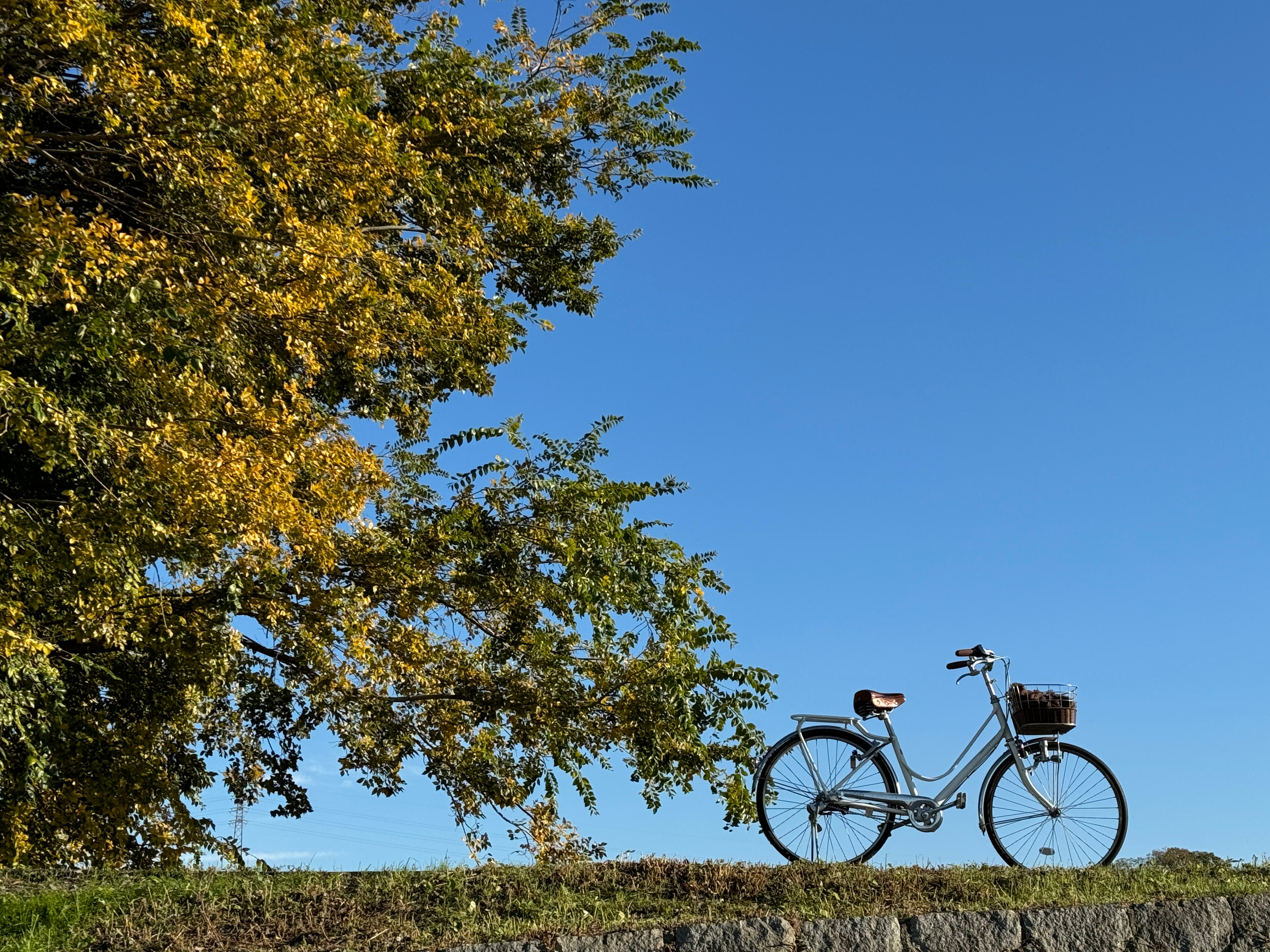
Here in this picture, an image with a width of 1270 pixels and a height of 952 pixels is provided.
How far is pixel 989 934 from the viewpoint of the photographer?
258 inches

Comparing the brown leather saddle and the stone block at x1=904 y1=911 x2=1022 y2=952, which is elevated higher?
the brown leather saddle

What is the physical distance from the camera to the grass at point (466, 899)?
19.9 ft

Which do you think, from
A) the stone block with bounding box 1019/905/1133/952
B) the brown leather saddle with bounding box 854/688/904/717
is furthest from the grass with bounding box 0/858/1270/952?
the brown leather saddle with bounding box 854/688/904/717

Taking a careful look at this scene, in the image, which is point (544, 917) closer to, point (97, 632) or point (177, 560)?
point (97, 632)

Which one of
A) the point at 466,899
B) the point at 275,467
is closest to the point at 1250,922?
the point at 466,899

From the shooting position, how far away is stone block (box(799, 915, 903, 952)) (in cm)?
623

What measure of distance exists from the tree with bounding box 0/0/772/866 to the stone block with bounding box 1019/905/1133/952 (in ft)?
12.4

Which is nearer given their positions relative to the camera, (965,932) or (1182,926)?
(965,932)

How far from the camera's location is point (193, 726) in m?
11.2

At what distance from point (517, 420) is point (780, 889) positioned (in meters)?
6.42

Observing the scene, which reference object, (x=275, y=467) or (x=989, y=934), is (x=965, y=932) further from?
(x=275, y=467)

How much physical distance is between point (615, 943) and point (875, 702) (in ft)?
9.23

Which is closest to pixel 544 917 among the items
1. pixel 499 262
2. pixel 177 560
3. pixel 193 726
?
pixel 177 560

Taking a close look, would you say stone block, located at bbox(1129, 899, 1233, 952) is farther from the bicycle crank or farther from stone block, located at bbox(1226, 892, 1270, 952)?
the bicycle crank
